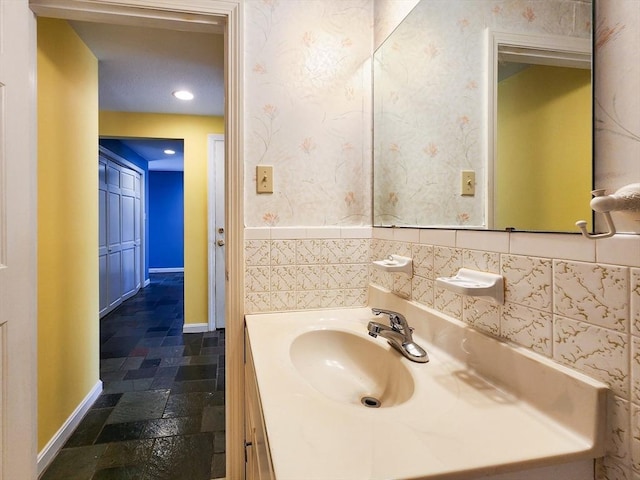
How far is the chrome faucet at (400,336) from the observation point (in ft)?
2.71

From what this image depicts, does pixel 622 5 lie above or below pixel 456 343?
Answer: above

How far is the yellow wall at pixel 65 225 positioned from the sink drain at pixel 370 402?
1.59 metres

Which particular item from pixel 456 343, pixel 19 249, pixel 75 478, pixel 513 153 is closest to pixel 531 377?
pixel 456 343

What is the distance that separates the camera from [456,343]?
0.81 meters

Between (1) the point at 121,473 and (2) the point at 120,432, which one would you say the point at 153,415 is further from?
(1) the point at 121,473

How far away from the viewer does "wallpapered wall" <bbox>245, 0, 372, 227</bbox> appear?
4.02 feet

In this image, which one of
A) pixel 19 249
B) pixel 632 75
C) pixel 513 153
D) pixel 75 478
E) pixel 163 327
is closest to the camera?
pixel 632 75

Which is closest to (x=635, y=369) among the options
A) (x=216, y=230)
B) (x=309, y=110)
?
(x=309, y=110)

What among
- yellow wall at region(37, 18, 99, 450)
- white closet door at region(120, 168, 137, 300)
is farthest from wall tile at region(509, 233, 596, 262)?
white closet door at region(120, 168, 137, 300)

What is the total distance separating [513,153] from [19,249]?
5.16 feet

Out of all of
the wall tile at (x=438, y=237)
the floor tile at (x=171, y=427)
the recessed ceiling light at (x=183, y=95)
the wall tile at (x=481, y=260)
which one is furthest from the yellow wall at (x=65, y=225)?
the wall tile at (x=481, y=260)

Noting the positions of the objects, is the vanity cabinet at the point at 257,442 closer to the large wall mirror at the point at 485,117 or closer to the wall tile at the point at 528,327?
the wall tile at the point at 528,327

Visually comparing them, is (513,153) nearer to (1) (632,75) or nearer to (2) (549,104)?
(2) (549,104)

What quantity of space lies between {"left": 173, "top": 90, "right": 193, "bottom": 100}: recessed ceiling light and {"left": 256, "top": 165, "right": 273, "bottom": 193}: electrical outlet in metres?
2.10
